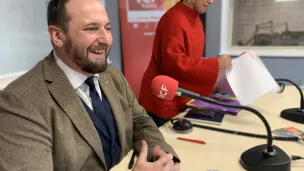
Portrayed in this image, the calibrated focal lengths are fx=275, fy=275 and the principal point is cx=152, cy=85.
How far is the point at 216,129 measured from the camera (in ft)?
4.16

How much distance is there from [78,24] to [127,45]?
201 cm

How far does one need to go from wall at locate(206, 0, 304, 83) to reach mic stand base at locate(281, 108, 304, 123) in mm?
1743

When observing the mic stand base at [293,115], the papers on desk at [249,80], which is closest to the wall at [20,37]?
the papers on desk at [249,80]

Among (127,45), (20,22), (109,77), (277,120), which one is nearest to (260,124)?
(277,120)

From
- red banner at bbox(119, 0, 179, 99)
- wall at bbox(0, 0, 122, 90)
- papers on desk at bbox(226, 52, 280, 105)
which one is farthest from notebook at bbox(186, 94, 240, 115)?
red banner at bbox(119, 0, 179, 99)

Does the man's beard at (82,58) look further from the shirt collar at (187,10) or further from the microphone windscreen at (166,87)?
the shirt collar at (187,10)

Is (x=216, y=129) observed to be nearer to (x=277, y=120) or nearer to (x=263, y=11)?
(x=277, y=120)

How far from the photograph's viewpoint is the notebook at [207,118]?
4.40 feet

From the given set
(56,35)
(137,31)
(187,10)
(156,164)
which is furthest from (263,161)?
(137,31)

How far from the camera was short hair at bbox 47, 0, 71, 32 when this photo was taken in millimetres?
1031

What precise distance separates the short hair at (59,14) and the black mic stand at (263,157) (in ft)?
1.63

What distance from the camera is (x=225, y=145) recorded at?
3.64ft

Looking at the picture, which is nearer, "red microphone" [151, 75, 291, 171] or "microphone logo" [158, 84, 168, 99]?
"red microphone" [151, 75, 291, 171]

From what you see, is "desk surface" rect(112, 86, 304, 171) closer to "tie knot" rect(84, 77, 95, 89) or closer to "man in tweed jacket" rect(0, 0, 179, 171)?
"man in tweed jacket" rect(0, 0, 179, 171)
